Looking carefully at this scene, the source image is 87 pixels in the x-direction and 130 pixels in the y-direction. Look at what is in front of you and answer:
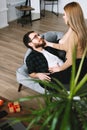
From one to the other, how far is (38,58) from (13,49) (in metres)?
1.94

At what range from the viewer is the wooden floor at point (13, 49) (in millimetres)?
3607

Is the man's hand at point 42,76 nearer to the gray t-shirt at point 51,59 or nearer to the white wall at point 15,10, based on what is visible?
the gray t-shirt at point 51,59

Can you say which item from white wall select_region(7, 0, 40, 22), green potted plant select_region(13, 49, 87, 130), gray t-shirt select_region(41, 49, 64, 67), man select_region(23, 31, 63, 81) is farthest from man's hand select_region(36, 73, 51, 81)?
white wall select_region(7, 0, 40, 22)

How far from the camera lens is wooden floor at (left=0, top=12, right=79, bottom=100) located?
3.61 metres

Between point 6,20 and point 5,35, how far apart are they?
2.11 feet

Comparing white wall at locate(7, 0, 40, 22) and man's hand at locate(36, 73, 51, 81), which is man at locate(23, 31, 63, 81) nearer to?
man's hand at locate(36, 73, 51, 81)

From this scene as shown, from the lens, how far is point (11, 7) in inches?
248

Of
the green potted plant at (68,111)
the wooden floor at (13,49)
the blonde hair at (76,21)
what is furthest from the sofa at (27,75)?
the green potted plant at (68,111)

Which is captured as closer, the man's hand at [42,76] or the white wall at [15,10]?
the man's hand at [42,76]

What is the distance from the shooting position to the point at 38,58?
118 inches

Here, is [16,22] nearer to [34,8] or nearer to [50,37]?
[34,8]

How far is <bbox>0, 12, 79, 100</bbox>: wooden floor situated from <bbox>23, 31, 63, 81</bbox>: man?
58 centimetres

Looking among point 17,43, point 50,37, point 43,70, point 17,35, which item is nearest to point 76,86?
point 43,70

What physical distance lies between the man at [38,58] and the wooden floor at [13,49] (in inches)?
22.8
